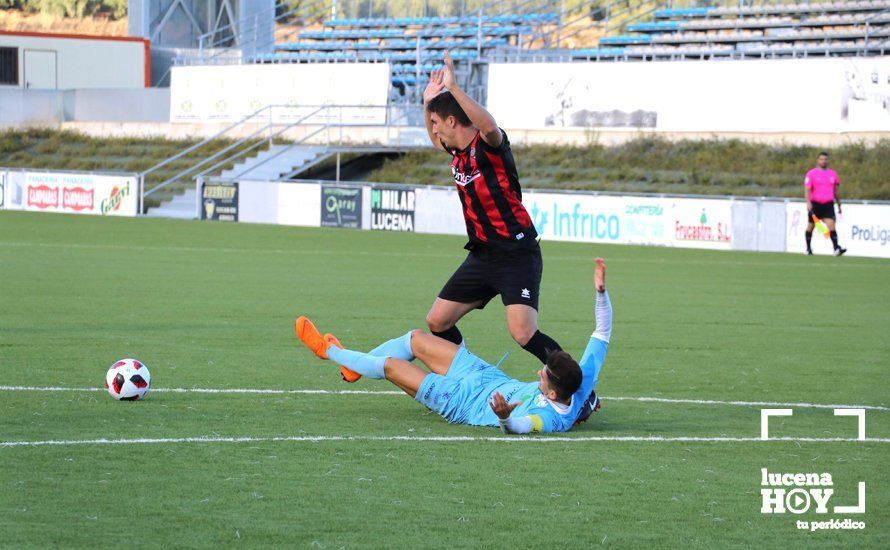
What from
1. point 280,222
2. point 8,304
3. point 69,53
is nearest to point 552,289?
point 8,304

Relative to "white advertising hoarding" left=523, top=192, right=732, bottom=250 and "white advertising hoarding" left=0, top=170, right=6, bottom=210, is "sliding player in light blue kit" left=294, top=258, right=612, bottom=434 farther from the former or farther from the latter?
"white advertising hoarding" left=0, top=170, right=6, bottom=210

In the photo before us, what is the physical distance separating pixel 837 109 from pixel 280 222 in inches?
618

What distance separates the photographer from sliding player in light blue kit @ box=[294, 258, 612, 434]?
7.79 m

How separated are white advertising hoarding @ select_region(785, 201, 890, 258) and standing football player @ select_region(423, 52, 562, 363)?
2141 centimetres

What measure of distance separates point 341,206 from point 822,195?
47.1ft

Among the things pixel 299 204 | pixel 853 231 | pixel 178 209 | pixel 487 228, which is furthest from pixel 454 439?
pixel 178 209

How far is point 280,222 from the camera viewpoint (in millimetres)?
38750

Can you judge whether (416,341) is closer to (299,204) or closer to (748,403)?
(748,403)

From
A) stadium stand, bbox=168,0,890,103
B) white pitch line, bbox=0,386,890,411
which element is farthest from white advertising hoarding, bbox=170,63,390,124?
white pitch line, bbox=0,386,890,411

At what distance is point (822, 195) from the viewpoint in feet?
89.8

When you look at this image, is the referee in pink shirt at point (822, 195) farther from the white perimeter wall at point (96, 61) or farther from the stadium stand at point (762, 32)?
the white perimeter wall at point (96, 61)

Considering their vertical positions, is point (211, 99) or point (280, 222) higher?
point (211, 99)

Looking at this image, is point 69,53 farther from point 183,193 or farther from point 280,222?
point 280,222

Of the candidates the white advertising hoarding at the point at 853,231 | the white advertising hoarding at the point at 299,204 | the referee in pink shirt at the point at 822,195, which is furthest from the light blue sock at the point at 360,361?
the white advertising hoarding at the point at 299,204
